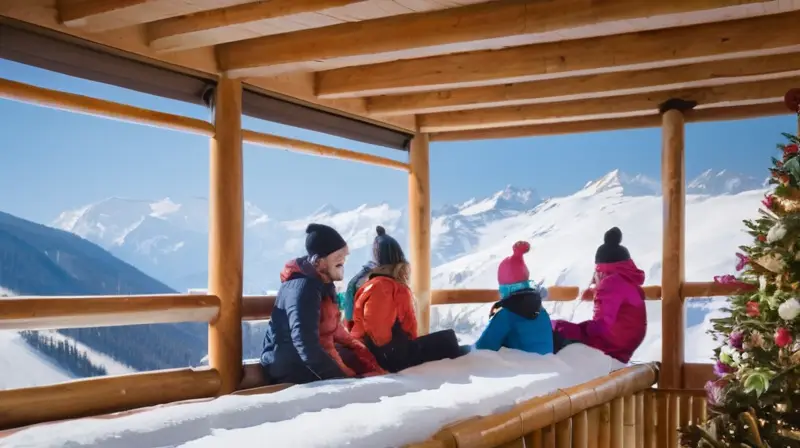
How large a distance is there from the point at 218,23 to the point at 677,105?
11.8ft

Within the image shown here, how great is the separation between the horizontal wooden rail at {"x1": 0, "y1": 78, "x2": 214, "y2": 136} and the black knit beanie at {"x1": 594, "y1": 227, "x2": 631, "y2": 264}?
2.97m

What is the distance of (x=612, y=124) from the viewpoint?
6.45m

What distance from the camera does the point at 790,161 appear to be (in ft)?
12.8

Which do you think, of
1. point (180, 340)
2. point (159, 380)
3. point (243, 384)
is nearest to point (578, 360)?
point (243, 384)

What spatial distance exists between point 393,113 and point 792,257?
3262 mm

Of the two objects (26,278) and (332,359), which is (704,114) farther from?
(26,278)

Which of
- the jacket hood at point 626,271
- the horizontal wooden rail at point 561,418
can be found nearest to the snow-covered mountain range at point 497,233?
the jacket hood at point 626,271

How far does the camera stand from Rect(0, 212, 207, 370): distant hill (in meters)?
5.28

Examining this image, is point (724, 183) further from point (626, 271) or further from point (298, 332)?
point (298, 332)

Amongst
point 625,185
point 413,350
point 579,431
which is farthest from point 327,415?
point 625,185

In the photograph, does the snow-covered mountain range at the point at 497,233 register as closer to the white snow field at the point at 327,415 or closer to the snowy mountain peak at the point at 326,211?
the snowy mountain peak at the point at 326,211

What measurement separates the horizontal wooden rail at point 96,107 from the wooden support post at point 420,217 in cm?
266

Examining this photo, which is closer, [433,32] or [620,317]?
[433,32]

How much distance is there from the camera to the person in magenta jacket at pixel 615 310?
5648 mm
